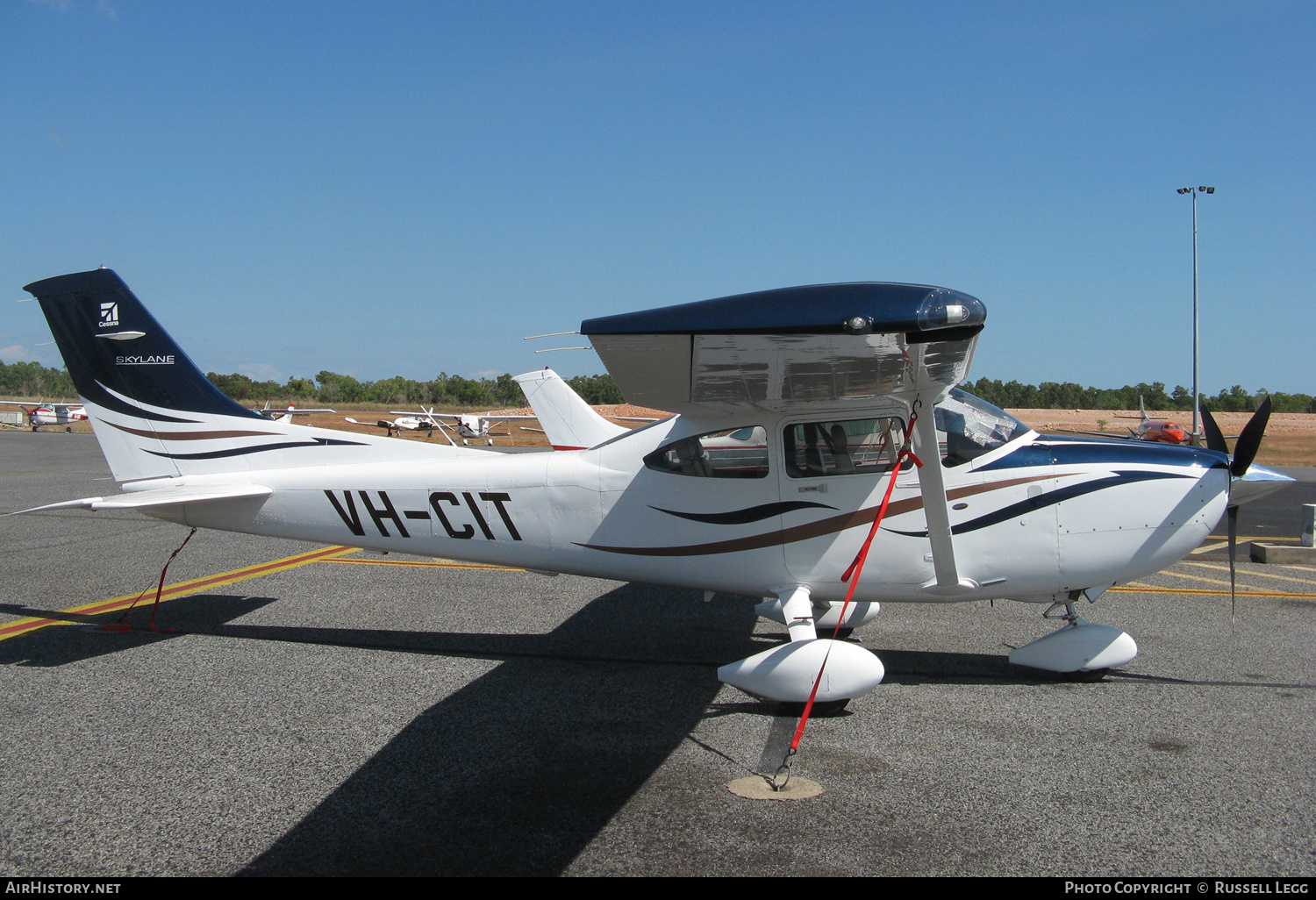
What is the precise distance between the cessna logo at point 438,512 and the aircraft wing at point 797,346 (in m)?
1.69

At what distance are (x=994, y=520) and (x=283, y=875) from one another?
14.6 ft

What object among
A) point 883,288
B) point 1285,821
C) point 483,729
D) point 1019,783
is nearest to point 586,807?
point 483,729

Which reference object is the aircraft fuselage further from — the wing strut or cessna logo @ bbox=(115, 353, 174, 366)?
cessna logo @ bbox=(115, 353, 174, 366)

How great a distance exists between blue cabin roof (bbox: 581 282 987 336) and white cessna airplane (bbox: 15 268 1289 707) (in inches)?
6.4

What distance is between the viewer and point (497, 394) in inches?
3797

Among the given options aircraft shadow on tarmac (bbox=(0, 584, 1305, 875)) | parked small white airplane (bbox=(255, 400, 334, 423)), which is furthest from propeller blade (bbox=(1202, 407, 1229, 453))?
parked small white airplane (bbox=(255, 400, 334, 423))

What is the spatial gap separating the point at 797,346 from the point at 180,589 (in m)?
7.56

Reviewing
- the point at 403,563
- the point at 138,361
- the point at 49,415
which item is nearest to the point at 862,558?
the point at 138,361

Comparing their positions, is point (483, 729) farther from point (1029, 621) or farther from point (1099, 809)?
point (1029, 621)

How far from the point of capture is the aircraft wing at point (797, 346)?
347 centimetres

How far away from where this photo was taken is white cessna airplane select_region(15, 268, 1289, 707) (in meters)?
4.71

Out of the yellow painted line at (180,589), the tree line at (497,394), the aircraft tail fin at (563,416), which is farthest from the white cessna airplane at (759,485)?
the tree line at (497,394)

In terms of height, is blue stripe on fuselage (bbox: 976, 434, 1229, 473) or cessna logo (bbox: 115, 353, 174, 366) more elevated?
cessna logo (bbox: 115, 353, 174, 366)

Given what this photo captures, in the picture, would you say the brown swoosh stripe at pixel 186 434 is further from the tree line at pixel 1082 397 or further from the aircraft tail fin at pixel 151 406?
the tree line at pixel 1082 397
